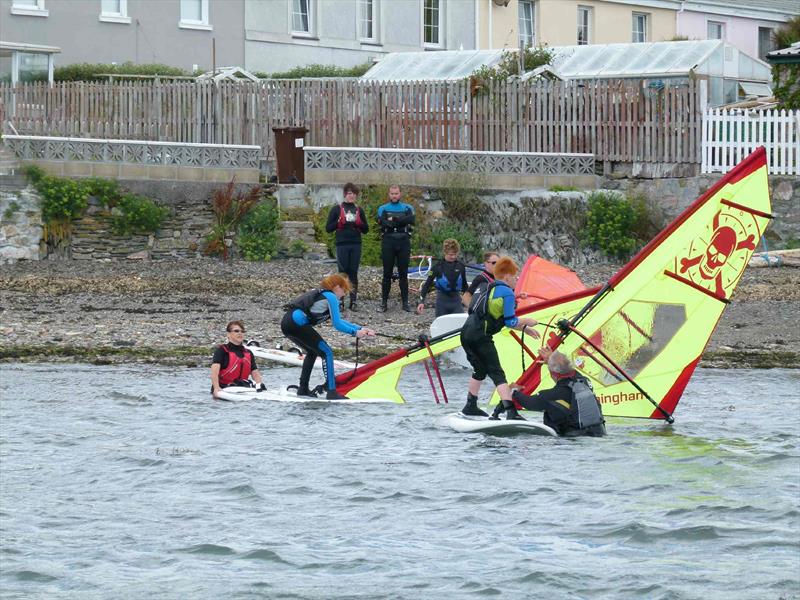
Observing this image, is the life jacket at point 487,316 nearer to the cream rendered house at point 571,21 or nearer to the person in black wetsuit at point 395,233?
the person in black wetsuit at point 395,233

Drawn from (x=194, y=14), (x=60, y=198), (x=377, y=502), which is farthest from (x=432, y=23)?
(x=377, y=502)

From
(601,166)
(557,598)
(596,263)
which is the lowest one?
(557,598)

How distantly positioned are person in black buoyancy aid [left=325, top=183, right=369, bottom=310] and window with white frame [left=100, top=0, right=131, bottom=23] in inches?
649

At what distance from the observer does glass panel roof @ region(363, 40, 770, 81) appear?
1242 inches

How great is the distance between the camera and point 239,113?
27344 millimetres

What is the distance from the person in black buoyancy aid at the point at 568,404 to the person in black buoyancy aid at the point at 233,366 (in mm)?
3345

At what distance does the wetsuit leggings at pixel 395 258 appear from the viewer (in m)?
20.8

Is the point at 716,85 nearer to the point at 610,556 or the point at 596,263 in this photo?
the point at 596,263

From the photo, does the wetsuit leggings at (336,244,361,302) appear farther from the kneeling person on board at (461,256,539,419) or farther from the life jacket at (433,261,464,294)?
the kneeling person on board at (461,256,539,419)

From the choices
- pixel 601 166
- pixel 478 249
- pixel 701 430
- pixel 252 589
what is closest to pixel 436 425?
pixel 701 430

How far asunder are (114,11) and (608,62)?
1164 centimetres

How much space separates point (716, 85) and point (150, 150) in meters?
12.3

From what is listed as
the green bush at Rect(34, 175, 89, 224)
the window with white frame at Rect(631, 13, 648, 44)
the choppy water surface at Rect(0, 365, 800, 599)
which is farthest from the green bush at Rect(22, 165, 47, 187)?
the window with white frame at Rect(631, 13, 648, 44)

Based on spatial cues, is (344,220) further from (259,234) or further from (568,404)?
(568,404)
